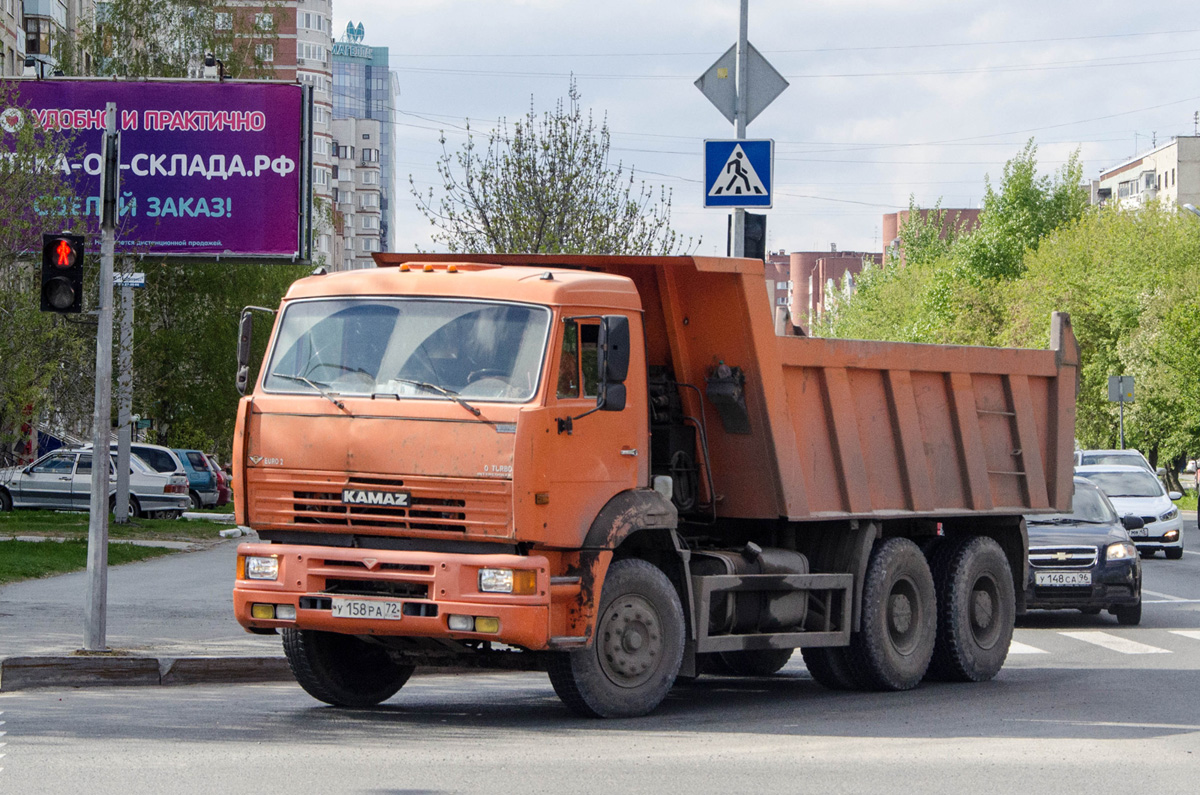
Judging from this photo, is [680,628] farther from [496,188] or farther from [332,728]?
[496,188]

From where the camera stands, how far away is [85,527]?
32594 mm

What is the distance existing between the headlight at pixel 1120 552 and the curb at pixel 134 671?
9236 millimetres

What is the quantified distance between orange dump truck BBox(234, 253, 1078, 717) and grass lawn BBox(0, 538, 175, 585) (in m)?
11.6

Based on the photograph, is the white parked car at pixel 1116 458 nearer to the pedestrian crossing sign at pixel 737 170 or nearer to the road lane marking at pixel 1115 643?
the road lane marking at pixel 1115 643

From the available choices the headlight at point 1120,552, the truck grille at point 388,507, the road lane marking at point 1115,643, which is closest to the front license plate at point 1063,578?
the headlight at point 1120,552

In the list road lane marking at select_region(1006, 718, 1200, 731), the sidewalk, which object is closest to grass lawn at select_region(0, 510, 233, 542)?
the sidewalk

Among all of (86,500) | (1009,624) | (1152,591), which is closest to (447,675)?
(1009,624)

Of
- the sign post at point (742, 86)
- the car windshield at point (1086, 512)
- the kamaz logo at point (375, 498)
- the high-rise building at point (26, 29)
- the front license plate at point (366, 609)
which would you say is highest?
the high-rise building at point (26, 29)

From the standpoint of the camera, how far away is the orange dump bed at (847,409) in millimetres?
11469

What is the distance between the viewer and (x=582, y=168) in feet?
116

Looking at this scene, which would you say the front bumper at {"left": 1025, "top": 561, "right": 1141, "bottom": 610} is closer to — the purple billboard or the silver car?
the purple billboard

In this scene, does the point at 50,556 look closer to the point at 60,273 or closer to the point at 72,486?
the point at 60,273

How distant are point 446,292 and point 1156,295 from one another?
2211 inches

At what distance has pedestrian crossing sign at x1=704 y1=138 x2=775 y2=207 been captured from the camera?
15.6 metres
